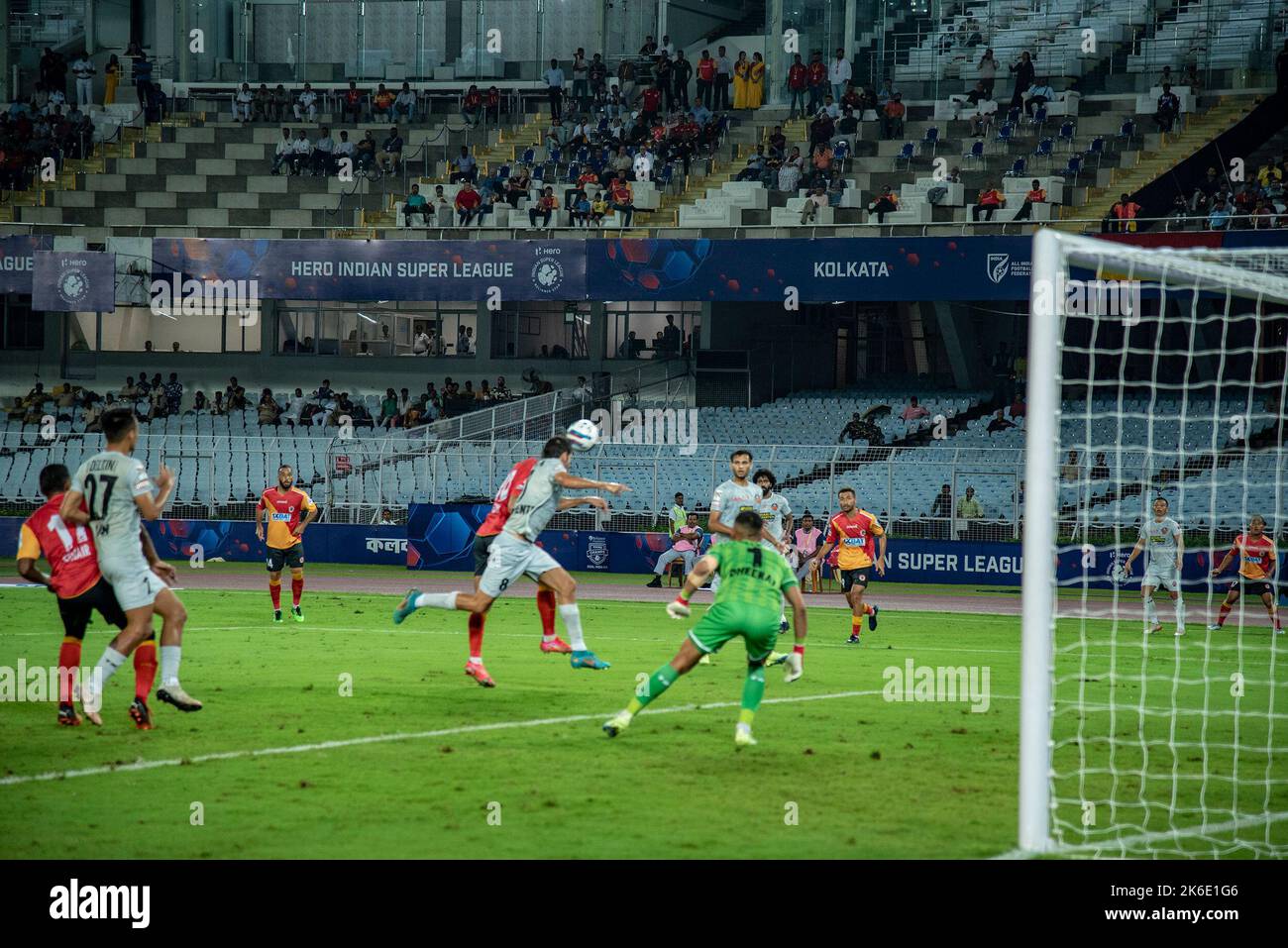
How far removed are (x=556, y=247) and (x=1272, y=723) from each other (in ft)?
87.7

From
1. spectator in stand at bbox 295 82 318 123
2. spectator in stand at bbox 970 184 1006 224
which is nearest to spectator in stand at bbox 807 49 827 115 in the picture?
spectator in stand at bbox 970 184 1006 224

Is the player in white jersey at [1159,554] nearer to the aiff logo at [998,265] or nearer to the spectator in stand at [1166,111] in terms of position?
the aiff logo at [998,265]

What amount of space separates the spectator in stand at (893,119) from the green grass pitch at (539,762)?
26.1 meters

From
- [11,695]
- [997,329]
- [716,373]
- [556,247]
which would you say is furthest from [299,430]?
[11,695]

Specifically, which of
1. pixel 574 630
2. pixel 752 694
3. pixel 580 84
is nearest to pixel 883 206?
pixel 580 84

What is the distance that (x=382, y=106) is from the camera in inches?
1834

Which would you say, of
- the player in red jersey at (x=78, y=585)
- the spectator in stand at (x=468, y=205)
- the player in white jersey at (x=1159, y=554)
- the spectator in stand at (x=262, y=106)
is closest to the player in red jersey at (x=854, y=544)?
the player in white jersey at (x=1159, y=554)

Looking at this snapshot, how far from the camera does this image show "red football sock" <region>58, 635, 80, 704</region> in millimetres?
11250

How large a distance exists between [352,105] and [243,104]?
3417 mm

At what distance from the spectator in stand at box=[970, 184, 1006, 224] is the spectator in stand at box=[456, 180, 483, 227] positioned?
1307 cm

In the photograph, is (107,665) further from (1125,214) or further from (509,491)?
(1125,214)

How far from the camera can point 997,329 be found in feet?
132

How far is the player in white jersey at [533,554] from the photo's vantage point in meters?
A: 13.4

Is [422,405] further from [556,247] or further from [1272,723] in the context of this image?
[1272,723]
